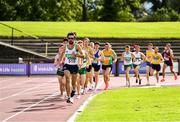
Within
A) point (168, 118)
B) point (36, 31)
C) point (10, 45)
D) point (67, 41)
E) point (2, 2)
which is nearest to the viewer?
point (168, 118)

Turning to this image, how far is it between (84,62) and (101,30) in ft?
125

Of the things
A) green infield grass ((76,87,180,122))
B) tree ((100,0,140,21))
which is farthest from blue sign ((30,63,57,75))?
tree ((100,0,140,21))

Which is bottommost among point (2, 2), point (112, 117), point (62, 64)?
point (112, 117)

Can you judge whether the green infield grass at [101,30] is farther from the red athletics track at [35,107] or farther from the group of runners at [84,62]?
the red athletics track at [35,107]

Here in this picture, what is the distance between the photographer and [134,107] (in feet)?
56.2

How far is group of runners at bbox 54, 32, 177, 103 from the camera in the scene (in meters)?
18.8

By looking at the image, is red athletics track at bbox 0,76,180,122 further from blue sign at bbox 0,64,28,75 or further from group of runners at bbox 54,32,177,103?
blue sign at bbox 0,64,28,75

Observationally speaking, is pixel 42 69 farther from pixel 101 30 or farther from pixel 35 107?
pixel 35 107

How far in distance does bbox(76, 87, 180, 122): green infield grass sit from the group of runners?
1018 mm

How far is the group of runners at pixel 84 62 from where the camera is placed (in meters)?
18.8

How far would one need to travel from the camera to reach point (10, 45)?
4788 centimetres

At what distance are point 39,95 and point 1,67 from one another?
18.0 metres

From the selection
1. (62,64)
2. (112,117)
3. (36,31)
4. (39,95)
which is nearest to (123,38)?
(36,31)

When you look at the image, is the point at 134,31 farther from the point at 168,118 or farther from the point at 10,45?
the point at 168,118
